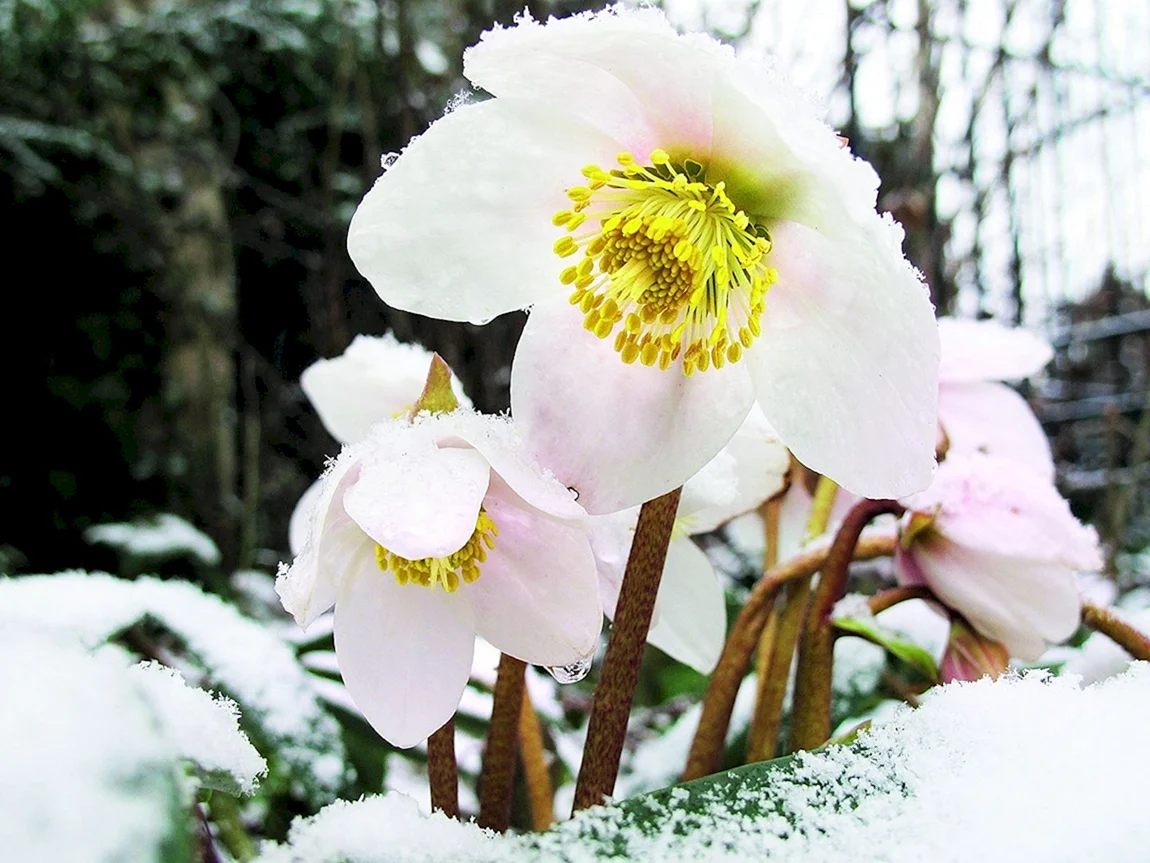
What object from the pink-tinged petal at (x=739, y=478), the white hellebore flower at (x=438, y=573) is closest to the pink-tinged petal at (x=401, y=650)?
the white hellebore flower at (x=438, y=573)

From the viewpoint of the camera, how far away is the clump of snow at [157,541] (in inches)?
78.0

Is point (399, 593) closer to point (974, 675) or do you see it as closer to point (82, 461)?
point (974, 675)

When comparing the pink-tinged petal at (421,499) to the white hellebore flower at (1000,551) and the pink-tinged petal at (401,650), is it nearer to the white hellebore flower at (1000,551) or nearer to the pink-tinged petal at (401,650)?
the pink-tinged petal at (401,650)

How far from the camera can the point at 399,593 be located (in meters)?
0.40

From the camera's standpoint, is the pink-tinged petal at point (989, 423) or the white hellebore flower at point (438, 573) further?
the pink-tinged petal at point (989, 423)

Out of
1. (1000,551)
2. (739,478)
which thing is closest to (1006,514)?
(1000,551)

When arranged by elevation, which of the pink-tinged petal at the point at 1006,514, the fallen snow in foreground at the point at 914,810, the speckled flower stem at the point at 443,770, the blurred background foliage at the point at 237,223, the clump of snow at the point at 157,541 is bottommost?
the fallen snow in foreground at the point at 914,810

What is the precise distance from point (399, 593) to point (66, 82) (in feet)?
8.95

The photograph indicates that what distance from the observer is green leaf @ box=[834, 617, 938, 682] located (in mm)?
499

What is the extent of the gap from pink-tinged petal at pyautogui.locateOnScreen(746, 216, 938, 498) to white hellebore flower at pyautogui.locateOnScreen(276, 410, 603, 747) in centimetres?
9

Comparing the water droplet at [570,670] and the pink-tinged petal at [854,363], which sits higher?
the pink-tinged petal at [854,363]

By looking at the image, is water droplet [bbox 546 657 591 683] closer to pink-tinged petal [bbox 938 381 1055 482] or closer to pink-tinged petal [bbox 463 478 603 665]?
pink-tinged petal [bbox 463 478 603 665]

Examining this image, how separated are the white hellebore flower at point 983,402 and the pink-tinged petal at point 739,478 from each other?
0.11m

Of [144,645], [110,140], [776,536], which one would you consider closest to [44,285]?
[110,140]
